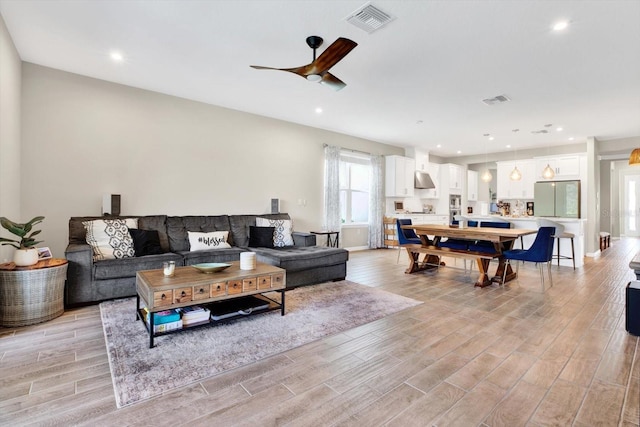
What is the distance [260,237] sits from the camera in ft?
16.3

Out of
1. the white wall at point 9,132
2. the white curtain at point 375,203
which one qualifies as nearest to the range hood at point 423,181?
the white curtain at point 375,203

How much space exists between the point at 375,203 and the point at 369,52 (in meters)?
4.88

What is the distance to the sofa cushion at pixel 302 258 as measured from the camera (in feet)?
13.1

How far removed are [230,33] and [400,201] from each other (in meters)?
6.66

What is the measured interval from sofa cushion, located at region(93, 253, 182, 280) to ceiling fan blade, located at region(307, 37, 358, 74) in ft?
9.26

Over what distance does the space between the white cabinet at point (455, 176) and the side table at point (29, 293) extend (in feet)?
31.6

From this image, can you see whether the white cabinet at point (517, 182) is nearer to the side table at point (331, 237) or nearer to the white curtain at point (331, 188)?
the white curtain at point (331, 188)

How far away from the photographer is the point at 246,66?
154 inches

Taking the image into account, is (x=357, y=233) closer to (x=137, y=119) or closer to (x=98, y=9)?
(x=137, y=119)

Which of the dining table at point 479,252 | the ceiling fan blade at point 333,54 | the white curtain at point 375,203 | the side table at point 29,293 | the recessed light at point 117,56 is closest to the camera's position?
the ceiling fan blade at point 333,54

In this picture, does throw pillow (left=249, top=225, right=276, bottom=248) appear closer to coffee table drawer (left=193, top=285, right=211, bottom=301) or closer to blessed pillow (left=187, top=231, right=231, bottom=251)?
blessed pillow (left=187, top=231, right=231, bottom=251)

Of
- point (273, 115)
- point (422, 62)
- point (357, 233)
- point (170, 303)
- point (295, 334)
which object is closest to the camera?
point (170, 303)

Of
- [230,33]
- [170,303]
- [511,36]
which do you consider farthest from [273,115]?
[170,303]

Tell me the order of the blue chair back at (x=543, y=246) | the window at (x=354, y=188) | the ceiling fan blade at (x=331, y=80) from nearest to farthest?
the ceiling fan blade at (x=331, y=80) → the blue chair back at (x=543, y=246) → the window at (x=354, y=188)
